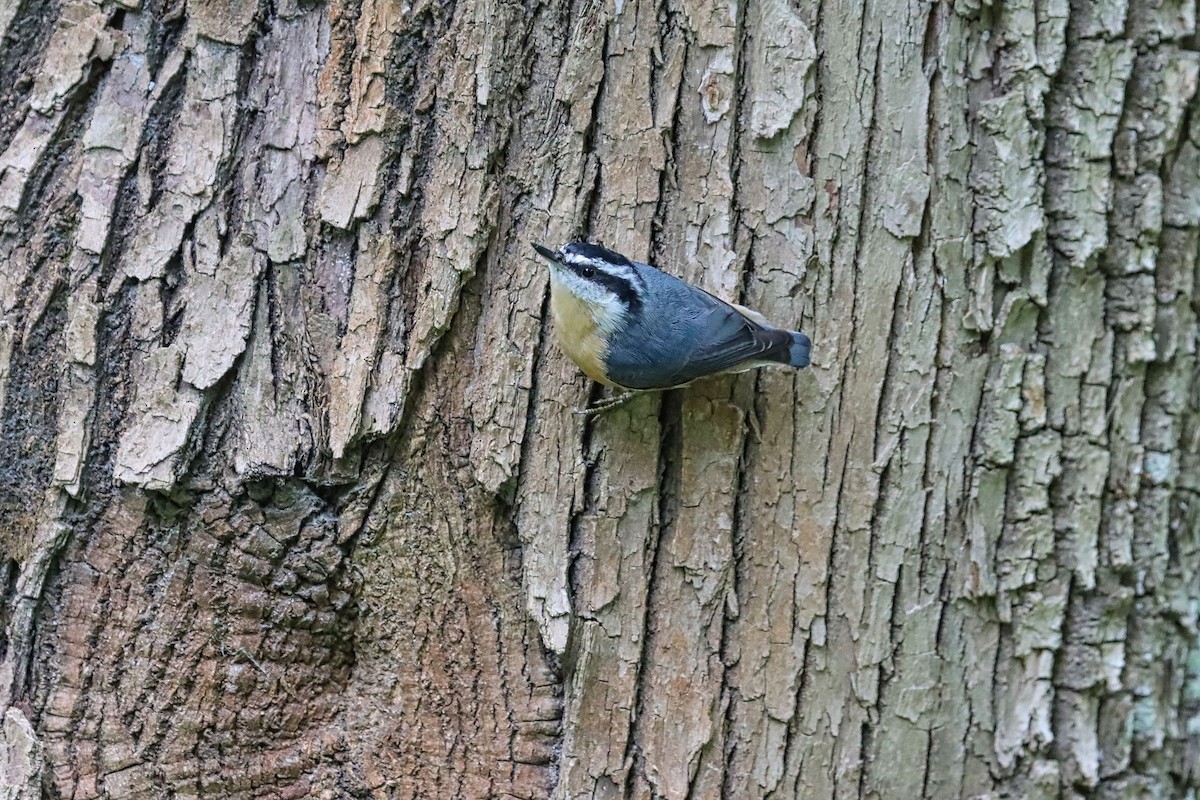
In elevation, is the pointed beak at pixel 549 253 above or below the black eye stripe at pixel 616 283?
above

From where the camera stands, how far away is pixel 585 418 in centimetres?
219

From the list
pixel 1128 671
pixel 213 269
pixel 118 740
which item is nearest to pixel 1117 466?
pixel 1128 671

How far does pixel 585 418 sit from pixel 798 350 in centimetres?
49

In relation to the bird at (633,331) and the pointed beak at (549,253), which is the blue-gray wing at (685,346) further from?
the pointed beak at (549,253)

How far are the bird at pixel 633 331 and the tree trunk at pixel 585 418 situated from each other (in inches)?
2.3

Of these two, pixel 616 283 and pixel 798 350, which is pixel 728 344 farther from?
pixel 616 283

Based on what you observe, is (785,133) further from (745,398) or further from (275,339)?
(275,339)

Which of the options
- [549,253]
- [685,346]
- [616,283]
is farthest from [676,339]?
[549,253]

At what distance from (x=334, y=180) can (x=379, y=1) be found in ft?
1.36

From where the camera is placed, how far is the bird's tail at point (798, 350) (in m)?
2.04

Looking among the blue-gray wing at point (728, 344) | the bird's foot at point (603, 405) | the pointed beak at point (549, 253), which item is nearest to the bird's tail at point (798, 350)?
the blue-gray wing at point (728, 344)

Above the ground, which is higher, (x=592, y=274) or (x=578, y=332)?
(x=592, y=274)

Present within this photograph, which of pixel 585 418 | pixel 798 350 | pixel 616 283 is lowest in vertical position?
pixel 585 418

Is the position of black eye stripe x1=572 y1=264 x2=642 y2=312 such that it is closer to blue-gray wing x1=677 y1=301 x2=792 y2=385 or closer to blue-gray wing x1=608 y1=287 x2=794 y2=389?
blue-gray wing x1=608 y1=287 x2=794 y2=389
